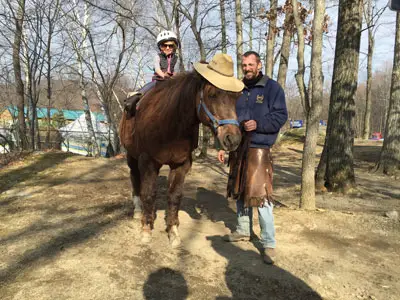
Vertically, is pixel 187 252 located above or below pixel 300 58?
below

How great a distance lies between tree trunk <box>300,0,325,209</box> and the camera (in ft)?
15.1

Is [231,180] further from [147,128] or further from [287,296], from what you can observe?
[287,296]

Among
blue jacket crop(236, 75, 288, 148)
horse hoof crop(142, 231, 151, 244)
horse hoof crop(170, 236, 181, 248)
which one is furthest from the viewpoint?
horse hoof crop(142, 231, 151, 244)

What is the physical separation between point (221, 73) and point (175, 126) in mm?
861

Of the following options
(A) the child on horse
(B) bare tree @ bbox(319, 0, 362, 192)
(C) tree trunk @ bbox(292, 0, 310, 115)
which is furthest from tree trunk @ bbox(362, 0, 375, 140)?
(A) the child on horse

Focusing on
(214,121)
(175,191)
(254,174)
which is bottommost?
(175,191)

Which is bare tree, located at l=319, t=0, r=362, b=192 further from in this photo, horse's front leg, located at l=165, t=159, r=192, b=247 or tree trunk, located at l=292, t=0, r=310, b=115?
horse's front leg, located at l=165, t=159, r=192, b=247

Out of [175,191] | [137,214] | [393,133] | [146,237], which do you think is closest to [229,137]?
[175,191]

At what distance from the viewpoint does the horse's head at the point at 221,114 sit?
8.66 feet

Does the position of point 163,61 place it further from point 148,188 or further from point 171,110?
point 148,188

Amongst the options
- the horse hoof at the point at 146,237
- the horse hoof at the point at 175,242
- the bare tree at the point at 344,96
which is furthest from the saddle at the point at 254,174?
the bare tree at the point at 344,96

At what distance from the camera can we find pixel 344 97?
20.2ft

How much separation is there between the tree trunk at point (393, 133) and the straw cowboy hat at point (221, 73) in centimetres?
816

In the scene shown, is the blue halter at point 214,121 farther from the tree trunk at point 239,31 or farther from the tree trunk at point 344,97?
the tree trunk at point 239,31
